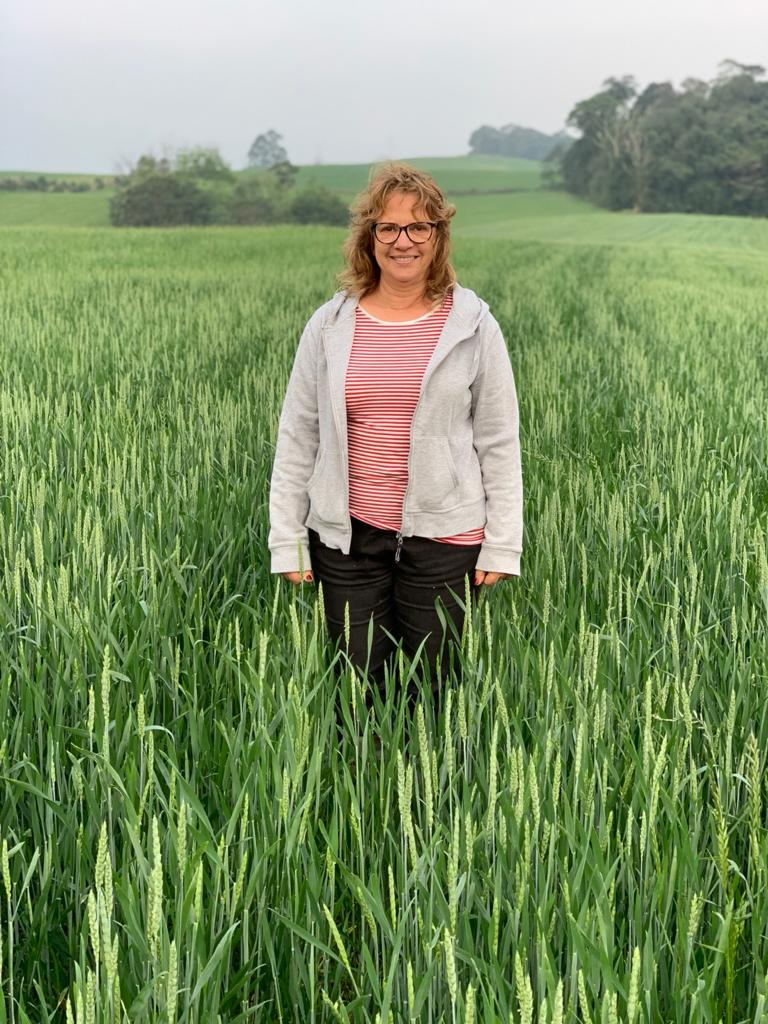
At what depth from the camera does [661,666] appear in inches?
87.1

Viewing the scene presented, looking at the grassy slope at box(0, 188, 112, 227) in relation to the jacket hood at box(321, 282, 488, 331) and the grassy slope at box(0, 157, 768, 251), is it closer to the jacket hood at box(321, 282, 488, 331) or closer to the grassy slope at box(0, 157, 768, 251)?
the grassy slope at box(0, 157, 768, 251)

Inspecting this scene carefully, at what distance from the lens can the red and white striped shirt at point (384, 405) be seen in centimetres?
203

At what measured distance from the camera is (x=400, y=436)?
2.07m

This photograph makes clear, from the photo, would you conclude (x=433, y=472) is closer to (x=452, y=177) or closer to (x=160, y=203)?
(x=160, y=203)

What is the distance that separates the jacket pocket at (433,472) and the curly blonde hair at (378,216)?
322 millimetres

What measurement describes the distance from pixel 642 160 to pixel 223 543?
65245 millimetres

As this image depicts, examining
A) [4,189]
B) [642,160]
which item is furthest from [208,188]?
[642,160]

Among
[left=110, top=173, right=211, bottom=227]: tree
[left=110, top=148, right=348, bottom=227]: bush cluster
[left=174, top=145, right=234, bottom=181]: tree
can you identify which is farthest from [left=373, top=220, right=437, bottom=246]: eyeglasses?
[left=174, top=145, right=234, bottom=181]: tree

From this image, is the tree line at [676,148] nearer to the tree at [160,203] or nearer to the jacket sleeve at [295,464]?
the tree at [160,203]

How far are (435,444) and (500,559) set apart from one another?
0.30m

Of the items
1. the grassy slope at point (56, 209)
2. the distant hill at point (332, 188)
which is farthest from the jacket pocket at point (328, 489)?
the grassy slope at point (56, 209)

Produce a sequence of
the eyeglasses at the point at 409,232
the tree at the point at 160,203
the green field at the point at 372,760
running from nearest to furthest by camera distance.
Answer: the green field at the point at 372,760, the eyeglasses at the point at 409,232, the tree at the point at 160,203

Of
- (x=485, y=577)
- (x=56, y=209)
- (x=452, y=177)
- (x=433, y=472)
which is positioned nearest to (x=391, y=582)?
(x=485, y=577)

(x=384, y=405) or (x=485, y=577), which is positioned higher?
(x=384, y=405)
